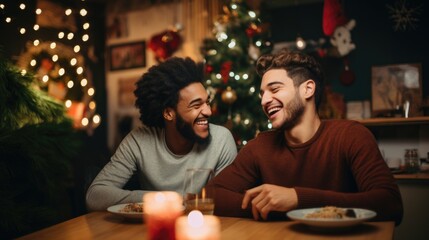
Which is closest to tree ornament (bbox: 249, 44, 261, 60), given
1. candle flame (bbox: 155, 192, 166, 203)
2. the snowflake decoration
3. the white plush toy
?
the white plush toy

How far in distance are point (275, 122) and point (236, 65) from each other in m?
2.29

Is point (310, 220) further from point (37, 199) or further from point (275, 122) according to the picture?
point (37, 199)

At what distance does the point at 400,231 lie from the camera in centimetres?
378

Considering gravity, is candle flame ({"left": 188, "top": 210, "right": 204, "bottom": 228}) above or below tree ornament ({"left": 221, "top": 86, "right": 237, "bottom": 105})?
below

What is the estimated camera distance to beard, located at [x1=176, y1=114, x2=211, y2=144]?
95.0 inches

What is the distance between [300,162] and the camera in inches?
76.8

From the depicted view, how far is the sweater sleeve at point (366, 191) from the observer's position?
1548 millimetres

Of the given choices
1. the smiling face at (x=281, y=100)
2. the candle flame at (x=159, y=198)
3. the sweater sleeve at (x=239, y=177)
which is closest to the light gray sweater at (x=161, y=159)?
the sweater sleeve at (x=239, y=177)

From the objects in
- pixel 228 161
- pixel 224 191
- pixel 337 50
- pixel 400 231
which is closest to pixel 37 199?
pixel 228 161

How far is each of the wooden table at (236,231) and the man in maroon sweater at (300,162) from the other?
0.08 meters

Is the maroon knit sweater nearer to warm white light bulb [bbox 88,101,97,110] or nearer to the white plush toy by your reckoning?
the white plush toy

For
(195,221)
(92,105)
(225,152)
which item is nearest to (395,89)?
(225,152)

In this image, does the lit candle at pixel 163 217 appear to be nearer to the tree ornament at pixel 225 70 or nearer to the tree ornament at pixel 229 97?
the tree ornament at pixel 229 97

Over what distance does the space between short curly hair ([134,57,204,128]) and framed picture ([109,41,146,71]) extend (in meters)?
3.37
